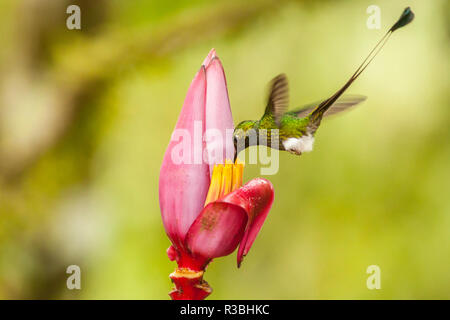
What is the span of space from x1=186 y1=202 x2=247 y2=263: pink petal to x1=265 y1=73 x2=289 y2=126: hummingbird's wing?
4.8 inches

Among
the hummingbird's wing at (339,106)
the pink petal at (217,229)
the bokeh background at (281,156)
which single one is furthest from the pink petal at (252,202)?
the bokeh background at (281,156)

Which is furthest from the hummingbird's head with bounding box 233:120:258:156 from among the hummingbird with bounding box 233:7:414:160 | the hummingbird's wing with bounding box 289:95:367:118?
the hummingbird's wing with bounding box 289:95:367:118

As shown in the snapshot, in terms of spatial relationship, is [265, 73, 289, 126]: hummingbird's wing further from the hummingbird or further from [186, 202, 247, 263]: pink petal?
[186, 202, 247, 263]: pink petal

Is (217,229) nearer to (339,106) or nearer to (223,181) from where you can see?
(223,181)

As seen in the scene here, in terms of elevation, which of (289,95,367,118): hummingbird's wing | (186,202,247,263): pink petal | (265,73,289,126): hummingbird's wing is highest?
(289,95,367,118): hummingbird's wing

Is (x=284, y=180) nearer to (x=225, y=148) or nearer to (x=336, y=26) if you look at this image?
(x=336, y=26)

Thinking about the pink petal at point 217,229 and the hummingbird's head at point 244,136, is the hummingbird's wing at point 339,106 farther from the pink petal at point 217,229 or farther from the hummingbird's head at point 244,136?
the pink petal at point 217,229

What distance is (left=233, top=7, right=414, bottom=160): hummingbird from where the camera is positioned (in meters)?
0.44

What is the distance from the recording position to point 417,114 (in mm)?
1243

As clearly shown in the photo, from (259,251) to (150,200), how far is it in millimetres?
302

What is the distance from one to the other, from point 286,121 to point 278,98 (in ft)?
0.27

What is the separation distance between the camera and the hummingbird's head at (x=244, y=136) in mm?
435

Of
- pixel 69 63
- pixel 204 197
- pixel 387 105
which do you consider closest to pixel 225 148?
pixel 204 197

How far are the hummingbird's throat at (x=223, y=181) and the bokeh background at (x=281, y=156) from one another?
0.75m
